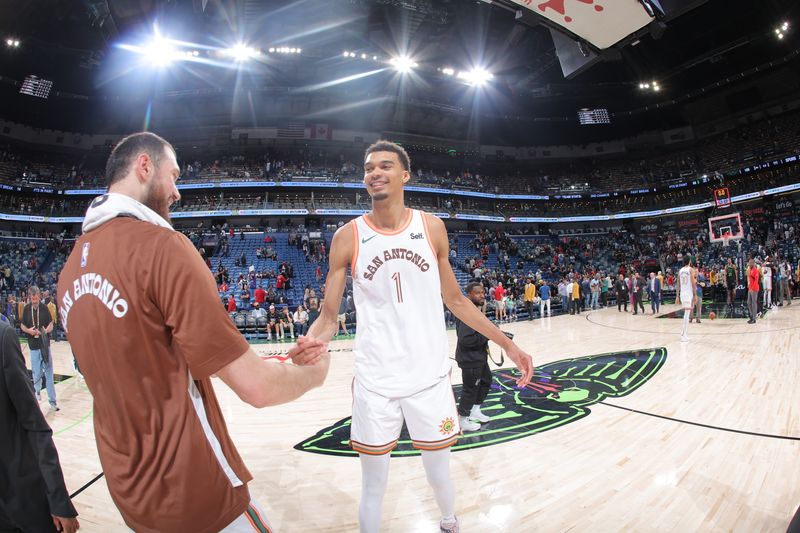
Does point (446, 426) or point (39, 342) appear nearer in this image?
point (446, 426)

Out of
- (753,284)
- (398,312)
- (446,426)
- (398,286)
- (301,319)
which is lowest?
(301,319)

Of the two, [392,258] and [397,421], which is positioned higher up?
[392,258]

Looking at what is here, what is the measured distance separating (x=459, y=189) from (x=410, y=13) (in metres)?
14.7

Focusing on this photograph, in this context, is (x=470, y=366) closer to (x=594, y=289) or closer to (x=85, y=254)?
(x=85, y=254)

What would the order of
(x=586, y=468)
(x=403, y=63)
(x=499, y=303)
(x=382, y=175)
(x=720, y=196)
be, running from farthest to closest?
(x=403, y=63) → (x=720, y=196) → (x=499, y=303) → (x=586, y=468) → (x=382, y=175)

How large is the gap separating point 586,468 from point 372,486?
230 centimetres

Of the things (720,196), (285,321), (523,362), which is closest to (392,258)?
(523,362)

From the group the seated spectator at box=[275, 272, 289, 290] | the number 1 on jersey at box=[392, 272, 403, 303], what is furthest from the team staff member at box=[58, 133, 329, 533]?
the seated spectator at box=[275, 272, 289, 290]

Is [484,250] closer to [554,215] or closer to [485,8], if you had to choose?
[554,215]

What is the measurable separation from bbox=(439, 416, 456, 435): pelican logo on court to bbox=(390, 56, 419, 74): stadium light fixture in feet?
81.5

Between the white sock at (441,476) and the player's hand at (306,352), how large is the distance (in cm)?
114

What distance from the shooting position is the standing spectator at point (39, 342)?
18.9 feet

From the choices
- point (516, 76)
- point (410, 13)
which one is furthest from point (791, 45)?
point (410, 13)

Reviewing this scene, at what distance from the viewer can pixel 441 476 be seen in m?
2.21
